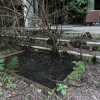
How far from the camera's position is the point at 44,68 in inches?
104

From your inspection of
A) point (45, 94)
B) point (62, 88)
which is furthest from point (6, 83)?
point (62, 88)

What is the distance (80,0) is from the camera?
4828 millimetres

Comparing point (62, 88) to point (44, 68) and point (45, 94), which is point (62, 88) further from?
point (44, 68)

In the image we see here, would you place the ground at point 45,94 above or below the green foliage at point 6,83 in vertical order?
below

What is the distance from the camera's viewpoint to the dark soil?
2.29m

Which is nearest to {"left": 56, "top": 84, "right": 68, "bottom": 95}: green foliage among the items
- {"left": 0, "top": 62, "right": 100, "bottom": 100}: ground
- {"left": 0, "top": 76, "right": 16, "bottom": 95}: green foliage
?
{"left": 0, "top": 62, "right": 100, "bottom": 100}: ground

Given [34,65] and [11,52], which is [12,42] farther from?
[34,65]

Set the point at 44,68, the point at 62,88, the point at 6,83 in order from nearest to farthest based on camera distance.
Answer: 1. the point at 62,88
2. the point at 6,83
3. the point at 44,68

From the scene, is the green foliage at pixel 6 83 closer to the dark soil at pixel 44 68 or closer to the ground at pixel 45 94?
the ground at pixel 45 94

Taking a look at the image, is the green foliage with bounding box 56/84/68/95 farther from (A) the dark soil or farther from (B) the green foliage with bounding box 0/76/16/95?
(B) the green foliage with bounding box 0/76/16/95

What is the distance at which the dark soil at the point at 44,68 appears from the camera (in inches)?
90.1

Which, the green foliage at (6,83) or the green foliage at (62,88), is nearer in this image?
the green foliage at (62,88)

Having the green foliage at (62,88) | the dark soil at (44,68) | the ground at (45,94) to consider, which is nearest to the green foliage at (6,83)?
the ground at (45,94)

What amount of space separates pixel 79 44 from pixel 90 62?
606mm
